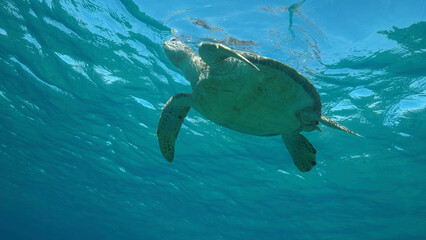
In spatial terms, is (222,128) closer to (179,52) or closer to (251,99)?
(179,52)

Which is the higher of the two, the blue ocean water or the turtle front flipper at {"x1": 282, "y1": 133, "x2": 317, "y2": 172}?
the blue ocean water

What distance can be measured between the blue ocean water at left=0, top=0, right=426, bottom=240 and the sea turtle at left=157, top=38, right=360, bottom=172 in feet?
12.0

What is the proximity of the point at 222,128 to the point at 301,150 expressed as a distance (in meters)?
7.31

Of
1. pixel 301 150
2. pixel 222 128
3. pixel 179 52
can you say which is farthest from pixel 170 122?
pixel 222 128

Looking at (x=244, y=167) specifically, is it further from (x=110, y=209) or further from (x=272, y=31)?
(x=110, y=209)

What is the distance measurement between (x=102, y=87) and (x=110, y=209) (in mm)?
30867

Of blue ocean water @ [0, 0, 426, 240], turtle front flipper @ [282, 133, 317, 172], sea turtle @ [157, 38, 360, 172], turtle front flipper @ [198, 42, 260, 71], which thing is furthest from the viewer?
blue ocean water @ [0, 0, 426, 240]

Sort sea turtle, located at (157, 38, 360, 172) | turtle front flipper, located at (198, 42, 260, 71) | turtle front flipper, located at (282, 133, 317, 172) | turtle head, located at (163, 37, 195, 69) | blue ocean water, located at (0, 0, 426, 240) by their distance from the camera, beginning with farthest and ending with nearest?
1. blue ocean water, located at (0, 0, 426, 240)
2. turtle head, located at (163, 37, 195, 69)
3. turtle front flipper, located at (282, 133, 317, 172)
4. sea turtle, located at (157, 38, 360, 172)
5. turtle front flipper, located at (198, 42, 260, 71)

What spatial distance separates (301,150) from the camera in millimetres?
5223

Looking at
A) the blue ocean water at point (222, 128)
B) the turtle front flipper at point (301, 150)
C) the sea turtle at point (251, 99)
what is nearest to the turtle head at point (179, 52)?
the sea turtle at point (251, 99)

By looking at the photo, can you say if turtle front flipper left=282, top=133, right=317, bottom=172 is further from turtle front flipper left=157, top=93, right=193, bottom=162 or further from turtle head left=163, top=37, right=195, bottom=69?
turtle head left=163, top=37, right=195, bottom=69

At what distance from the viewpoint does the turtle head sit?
5682mm

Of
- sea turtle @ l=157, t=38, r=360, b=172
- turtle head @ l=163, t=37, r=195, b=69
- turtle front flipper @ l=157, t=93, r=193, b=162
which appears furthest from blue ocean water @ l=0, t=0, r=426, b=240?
sea turtle @ l=157, t=38, r=360, b=172

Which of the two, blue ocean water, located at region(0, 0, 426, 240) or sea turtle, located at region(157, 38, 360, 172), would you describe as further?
blue ocean water, located at region(0, 0, 426, 240)
